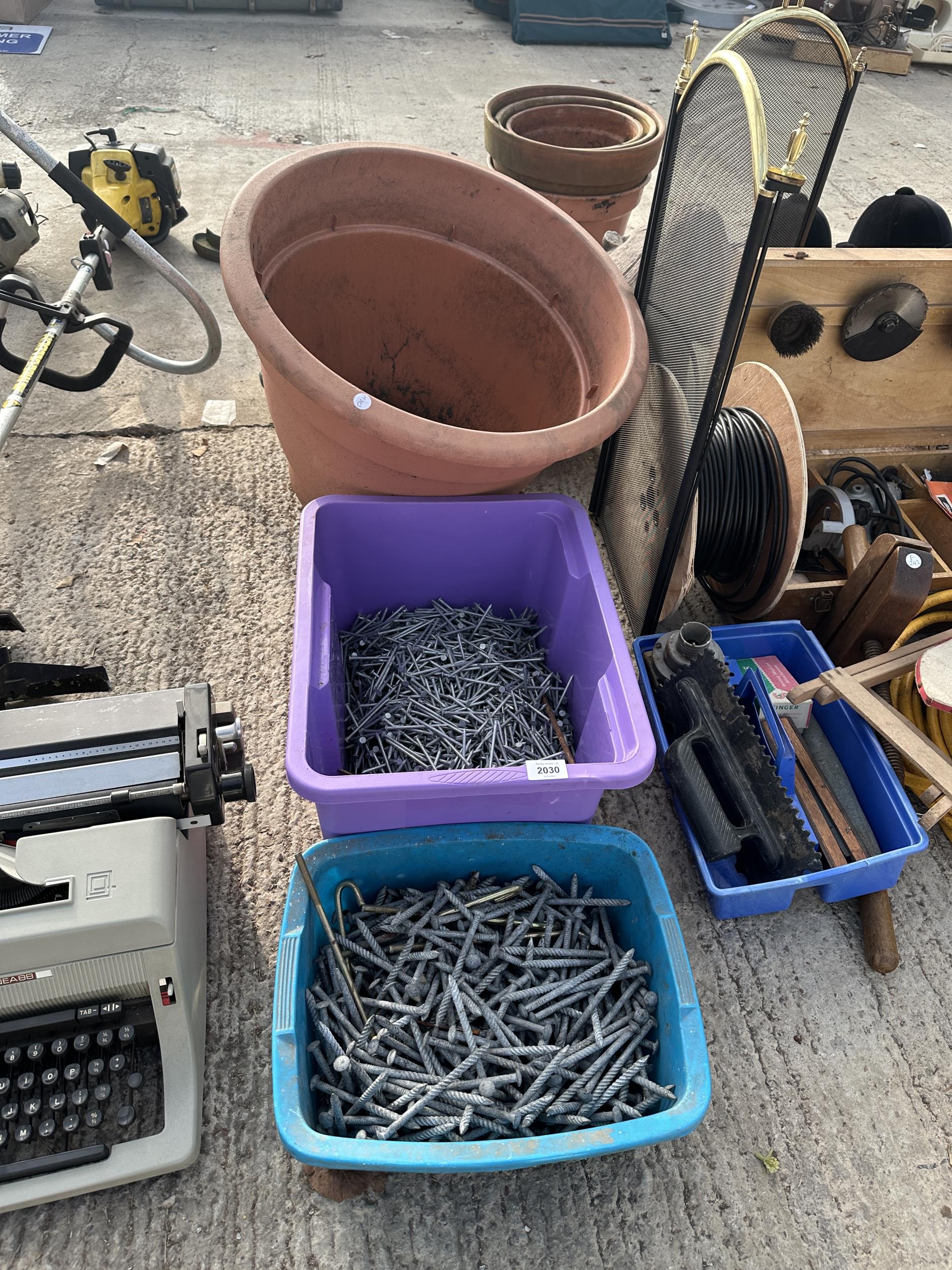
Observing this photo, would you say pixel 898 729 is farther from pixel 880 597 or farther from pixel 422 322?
pixel 422 322

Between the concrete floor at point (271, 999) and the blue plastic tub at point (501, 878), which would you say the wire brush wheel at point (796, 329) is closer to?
the concrete floor at point (271, 999)

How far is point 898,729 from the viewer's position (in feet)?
5.91

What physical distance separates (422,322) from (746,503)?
112 centimetres

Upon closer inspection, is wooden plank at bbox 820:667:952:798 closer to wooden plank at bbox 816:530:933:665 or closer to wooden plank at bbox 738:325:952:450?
wooden plank at bbox 816:530:933:665

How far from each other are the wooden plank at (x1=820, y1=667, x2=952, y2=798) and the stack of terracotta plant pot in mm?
2140

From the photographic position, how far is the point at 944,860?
6.34ft

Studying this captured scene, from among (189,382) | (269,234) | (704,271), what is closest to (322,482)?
(269,234)

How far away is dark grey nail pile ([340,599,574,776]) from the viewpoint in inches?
70.7

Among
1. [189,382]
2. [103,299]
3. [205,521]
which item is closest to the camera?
[205,521]

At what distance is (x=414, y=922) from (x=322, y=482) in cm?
113

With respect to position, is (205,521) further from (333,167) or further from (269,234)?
(333,167)

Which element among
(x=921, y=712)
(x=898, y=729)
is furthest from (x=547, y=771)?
(x=921, y=712)

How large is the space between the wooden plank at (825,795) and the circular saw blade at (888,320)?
109 cm

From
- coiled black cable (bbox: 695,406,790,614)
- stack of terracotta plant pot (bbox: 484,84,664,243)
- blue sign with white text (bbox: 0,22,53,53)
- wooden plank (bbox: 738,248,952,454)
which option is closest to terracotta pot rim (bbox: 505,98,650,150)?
stack of terracotta plant pot (bbox: 484,84,664,243)
